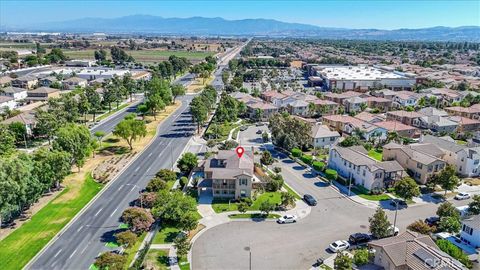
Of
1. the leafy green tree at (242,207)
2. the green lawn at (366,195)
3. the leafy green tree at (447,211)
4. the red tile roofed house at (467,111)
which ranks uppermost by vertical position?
the red tile roofed house at (467,111)

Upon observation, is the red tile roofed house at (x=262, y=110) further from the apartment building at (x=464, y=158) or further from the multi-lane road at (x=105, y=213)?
the apartment building at (x=464, y=158)

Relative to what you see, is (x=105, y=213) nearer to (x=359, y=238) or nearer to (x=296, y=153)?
(x=359, y=238)

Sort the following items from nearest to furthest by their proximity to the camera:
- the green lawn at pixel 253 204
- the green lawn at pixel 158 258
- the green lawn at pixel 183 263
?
the green lawn at pixel 183 263
the green lawn at pixel 158 258
the green lawn at pixel 253 204

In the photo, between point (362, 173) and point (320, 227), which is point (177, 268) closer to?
point (320, 227)

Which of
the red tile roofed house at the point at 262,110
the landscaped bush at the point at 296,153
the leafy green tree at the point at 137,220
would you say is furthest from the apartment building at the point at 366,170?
the red tile roofed house at the point at 262,110

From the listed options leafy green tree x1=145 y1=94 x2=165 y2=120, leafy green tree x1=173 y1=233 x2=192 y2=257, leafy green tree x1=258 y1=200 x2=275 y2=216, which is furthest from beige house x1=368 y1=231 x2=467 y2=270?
leafy green tree x1=145 y1=94 x2=165 y2=120

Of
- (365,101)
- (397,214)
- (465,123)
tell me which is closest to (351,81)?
(365,101)

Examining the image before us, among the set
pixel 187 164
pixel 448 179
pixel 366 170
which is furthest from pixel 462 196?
pixel 187 164
